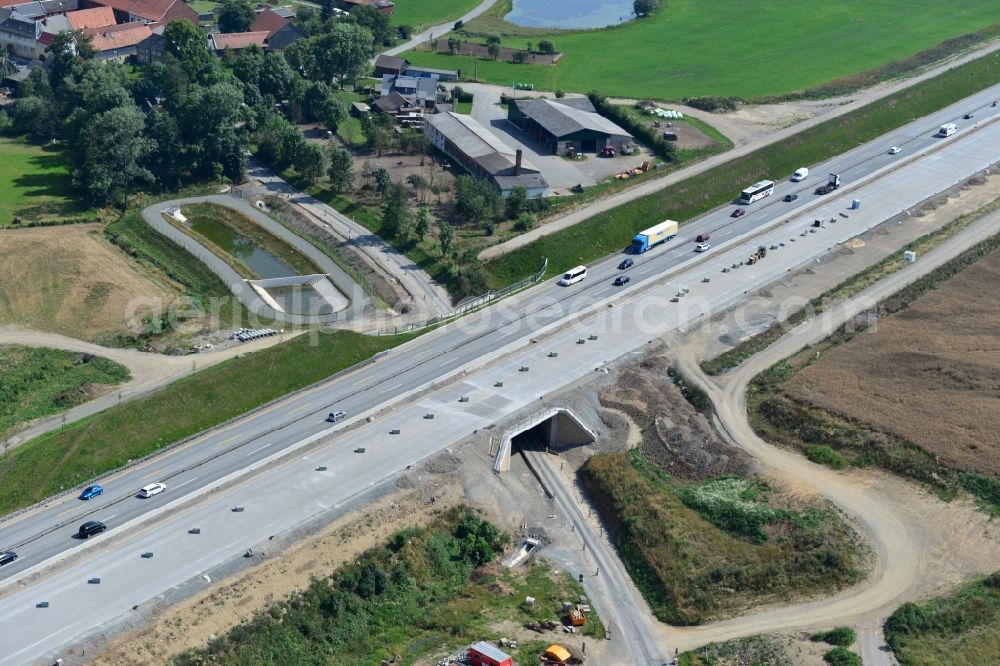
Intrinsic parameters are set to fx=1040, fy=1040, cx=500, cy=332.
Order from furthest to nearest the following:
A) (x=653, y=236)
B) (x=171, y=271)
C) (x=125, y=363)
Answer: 1. (x=171, y=271)
2. (x=653, y=236)
3. (x=125, y=363)

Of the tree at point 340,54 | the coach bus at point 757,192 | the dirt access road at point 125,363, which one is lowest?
the dirt access road at point 125,363

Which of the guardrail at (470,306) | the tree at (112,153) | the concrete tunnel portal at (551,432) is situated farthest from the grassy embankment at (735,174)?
the tree at (112,153)

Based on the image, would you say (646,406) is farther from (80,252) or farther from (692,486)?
(80,252)

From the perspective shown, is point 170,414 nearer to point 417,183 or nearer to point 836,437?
point 417,183

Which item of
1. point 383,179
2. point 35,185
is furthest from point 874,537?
point 35,185

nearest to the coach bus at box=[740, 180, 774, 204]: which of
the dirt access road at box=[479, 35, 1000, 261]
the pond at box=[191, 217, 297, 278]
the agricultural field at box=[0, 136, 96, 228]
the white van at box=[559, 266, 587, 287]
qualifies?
the dirt access road at box=[479, 35, 1000, 261]

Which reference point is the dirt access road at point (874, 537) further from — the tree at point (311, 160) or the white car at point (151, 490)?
the tree at point (311, 160)
